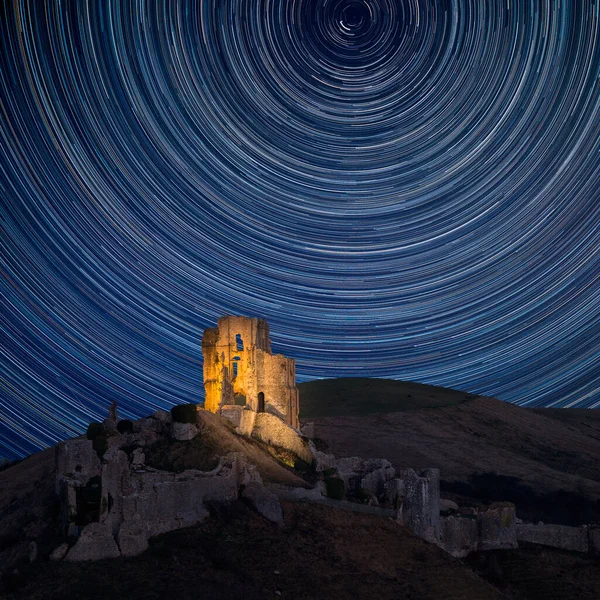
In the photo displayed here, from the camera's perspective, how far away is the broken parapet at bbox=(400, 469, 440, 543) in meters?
62.6

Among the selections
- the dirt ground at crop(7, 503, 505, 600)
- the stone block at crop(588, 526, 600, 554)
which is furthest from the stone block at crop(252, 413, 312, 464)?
the stone block at crop(588, 526, 600, 554)

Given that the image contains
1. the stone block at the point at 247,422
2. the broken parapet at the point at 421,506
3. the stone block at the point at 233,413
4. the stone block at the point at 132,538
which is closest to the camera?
the stone block at the point at 132,538

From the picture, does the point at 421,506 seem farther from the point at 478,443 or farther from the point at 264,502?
the point at 478,443

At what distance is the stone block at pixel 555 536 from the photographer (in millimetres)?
67312

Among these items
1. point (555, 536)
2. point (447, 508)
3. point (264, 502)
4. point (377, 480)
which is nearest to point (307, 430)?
point (447, 508)

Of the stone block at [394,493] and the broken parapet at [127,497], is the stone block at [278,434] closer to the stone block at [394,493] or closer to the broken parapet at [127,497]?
the stone block at [394,493]

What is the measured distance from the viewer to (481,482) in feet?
319

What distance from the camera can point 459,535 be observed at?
6419 cm

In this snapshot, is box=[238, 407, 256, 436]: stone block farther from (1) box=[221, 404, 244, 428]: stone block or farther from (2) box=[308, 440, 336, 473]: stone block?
(2) box=[308, 440, 336, 473]: stone block

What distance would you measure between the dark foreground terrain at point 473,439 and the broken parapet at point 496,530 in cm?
2333

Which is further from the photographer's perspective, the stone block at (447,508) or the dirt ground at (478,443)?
the dirt ground at (478,443)

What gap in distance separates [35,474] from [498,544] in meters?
29.1

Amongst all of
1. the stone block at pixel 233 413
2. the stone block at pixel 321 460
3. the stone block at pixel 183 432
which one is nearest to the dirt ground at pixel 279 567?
the stone block at pixel 321 460

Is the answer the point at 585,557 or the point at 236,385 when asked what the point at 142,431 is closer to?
the point at 236,385
